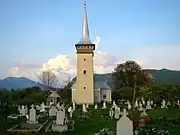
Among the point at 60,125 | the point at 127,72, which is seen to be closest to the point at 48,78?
the point at 127,72

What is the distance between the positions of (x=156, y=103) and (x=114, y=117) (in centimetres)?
1937

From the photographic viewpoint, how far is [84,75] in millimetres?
54969

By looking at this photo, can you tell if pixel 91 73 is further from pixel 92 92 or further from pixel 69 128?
pixel 69 128

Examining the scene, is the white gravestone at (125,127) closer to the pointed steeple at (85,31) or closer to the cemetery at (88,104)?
the cemetery at (88,104)

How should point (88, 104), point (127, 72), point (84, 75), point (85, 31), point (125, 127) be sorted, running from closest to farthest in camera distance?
1. point (125, 127)
2. point (88, 104)
3. point (84, 75)
4. point (85, 31)
5. point (127, 72)

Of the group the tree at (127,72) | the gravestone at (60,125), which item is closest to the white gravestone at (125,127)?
the gravestone at (60,125)

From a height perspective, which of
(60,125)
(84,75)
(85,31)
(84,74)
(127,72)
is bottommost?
(60,125)

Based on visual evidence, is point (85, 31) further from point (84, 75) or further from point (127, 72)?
point (127, 72)

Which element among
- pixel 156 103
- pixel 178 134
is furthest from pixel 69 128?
pixel 156 103

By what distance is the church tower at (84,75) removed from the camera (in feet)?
180

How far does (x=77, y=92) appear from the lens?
5481cm

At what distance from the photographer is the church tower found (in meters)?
54.7

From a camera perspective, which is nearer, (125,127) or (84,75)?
(125,127)

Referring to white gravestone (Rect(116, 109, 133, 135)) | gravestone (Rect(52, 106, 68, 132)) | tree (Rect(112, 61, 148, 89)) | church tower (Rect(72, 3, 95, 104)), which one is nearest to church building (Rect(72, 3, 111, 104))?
church tower (Rect(72, 3, 95, 104))
